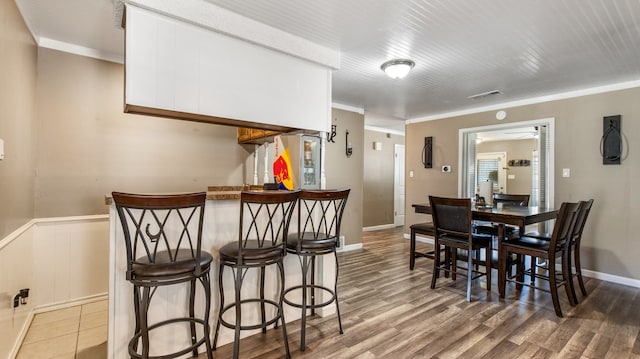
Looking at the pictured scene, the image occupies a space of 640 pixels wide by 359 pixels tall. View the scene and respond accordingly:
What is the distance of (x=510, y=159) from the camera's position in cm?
786

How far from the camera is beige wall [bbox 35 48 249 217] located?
266 centimetres

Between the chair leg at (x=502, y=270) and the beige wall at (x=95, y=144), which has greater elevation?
the beige wall at (x=95, y=144)

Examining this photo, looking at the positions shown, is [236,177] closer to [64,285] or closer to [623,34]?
[64,285]

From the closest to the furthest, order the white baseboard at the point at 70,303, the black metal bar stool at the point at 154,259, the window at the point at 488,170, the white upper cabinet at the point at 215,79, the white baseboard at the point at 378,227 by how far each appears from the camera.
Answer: the black metal bar stool at the point at 154,259
the white upper cabinet at the point at 215,79
the white baseboard at the point at 70,303
the white baseboard at the point at 378,227
the window at the point at 488,170

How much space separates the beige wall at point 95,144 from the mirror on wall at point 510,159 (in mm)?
4094

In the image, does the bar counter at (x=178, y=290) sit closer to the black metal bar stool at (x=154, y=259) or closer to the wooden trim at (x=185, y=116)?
the black metal bar stool at (x=154, y=259)

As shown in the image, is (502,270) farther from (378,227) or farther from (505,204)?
(378,227)

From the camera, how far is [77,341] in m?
2.18

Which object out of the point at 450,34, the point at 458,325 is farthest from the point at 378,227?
the point at 450,34

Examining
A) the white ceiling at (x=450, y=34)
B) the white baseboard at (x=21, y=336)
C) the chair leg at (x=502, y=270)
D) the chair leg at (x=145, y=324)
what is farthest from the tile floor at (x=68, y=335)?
the chair leg at (x=502, y=270)

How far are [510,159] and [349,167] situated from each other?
524 cm

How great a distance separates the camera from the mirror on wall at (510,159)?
13.6 ft

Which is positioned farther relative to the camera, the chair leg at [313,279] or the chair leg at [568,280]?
the chair leg at [568,280]

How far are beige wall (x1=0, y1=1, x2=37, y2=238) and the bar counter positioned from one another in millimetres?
647
